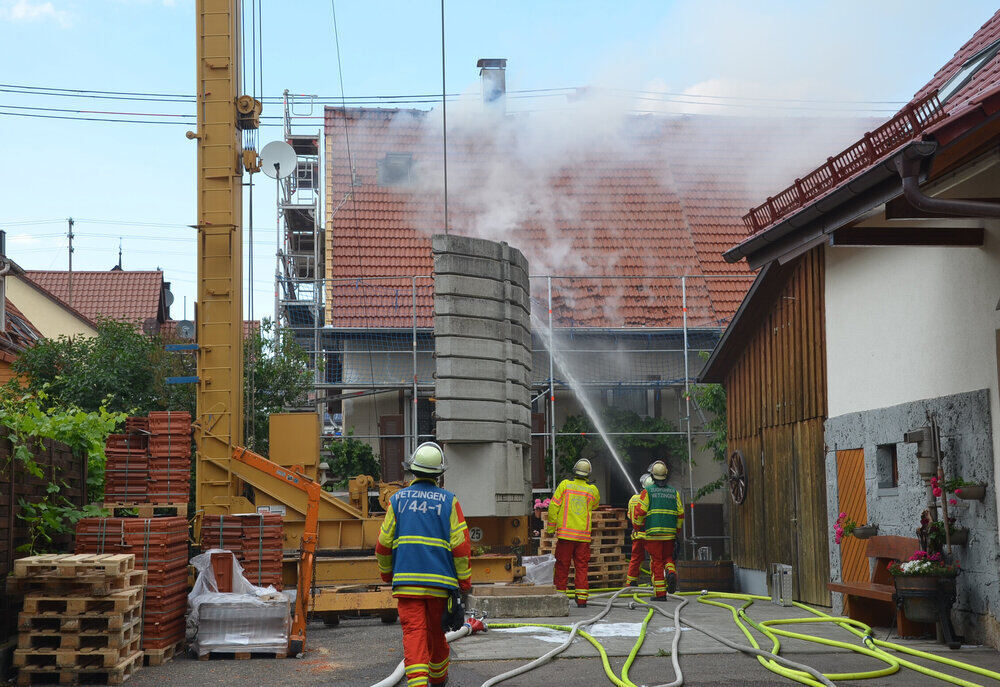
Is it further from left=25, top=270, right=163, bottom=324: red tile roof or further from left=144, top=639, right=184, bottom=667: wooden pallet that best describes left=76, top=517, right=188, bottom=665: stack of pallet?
left=25, top=270, right=163, bottom=324: red tile roof

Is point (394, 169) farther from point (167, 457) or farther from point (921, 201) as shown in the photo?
point (921, 201)

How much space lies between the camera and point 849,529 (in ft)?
42.1

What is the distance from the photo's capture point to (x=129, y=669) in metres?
9.59

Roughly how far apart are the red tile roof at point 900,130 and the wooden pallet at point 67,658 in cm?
746

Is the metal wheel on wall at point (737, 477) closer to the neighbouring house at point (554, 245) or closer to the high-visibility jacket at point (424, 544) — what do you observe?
the neighbouring house at point (554, 245)

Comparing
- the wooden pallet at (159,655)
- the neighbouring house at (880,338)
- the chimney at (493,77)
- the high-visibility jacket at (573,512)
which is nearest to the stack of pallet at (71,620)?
the wooden pallet at (159,655)

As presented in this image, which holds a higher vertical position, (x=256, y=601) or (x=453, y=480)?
(x=453, y=480)

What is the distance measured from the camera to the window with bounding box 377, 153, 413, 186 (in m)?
26.8

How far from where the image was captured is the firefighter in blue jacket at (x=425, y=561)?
7602 millimetres

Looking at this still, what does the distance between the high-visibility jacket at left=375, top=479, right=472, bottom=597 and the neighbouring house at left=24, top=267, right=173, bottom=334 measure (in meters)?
30.2

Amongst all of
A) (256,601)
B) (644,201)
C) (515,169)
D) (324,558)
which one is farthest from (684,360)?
(256,601)

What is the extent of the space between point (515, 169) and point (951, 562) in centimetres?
1807

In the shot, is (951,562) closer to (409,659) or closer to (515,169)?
(409,659)

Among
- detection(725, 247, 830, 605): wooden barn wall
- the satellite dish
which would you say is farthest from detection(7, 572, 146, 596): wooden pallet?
detection(725, 247, 830, 605): wooden barn wall
